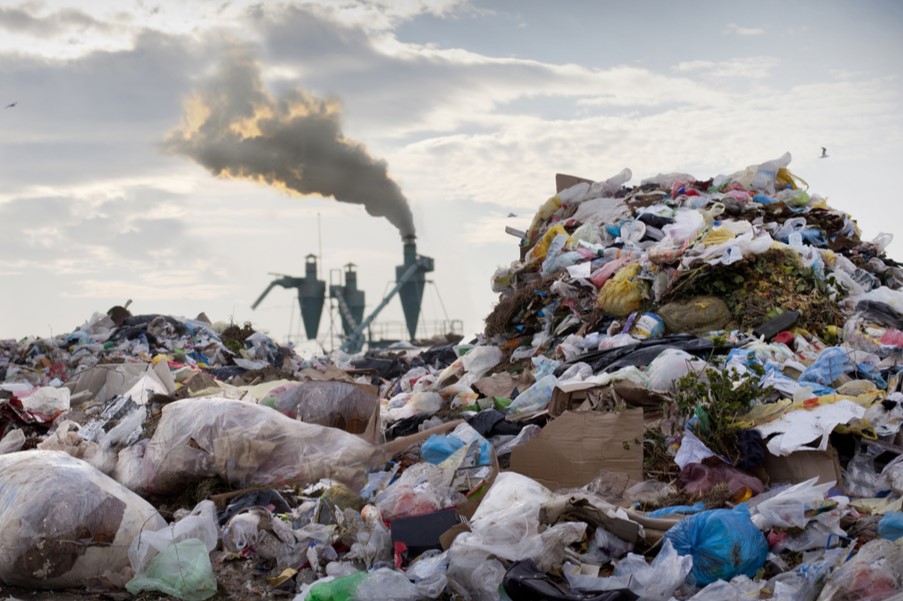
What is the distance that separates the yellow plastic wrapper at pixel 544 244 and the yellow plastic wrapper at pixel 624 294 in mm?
1647

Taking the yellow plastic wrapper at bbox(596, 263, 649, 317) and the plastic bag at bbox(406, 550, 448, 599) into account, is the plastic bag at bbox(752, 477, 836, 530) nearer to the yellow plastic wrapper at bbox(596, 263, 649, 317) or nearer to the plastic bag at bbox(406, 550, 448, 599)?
the plastic bag at bbox(406, 550, 448, 599)

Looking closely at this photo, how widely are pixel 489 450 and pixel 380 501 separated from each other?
2.61ft

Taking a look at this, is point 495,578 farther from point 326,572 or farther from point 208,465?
point 208,465

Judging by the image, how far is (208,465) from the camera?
5.91 metres

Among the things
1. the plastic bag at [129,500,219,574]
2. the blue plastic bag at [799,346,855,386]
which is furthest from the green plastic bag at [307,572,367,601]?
the blue plastic bag at [799,346,855,386]

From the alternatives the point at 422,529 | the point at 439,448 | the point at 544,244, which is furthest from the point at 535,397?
the point at 544,244

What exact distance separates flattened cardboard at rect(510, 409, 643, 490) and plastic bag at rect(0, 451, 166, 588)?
7.08ft

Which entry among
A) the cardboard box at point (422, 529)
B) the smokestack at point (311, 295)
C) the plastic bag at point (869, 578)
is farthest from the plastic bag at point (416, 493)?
the smokestack at point (311, 295)

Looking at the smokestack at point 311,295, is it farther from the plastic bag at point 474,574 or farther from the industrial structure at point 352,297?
the plastic bag at point 474,574

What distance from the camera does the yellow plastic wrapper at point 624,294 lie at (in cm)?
802

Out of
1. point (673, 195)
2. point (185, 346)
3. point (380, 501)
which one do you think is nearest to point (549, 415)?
point (380, 501)

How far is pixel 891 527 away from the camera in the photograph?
4.36 m

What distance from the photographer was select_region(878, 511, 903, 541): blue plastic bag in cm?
435

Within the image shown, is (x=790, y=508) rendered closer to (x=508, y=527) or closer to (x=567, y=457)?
(x=508, y=527)
